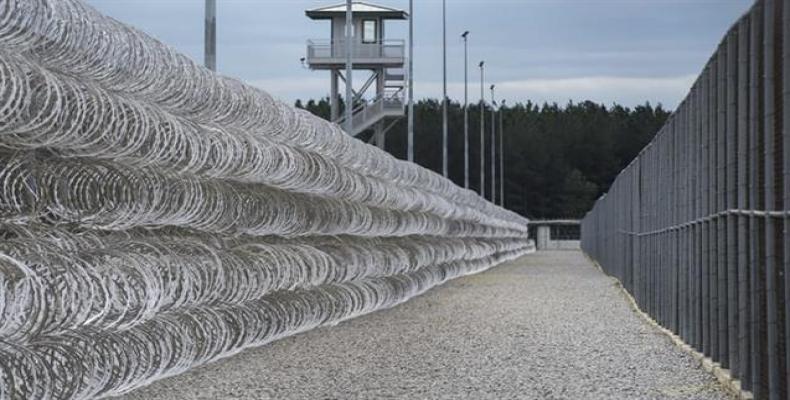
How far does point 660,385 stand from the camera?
1074 cm

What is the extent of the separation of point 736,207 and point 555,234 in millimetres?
99216

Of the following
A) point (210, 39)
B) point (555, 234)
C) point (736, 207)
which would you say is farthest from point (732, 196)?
point (555, 234)

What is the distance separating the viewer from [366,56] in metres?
50.4

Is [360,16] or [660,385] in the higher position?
[360,16]

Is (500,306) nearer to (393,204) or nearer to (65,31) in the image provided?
(393,204)

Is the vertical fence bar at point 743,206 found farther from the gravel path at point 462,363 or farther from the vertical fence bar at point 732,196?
the gravel path at point 462,363

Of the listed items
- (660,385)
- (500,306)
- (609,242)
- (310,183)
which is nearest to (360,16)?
(609,242)

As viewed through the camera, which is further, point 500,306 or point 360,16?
point 360,16

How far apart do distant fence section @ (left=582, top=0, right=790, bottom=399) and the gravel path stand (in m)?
0.57

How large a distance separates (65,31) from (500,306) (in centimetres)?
1407

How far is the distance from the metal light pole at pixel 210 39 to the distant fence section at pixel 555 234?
78937 millimetres

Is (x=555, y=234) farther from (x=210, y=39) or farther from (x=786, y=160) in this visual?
(x=786, y=160)

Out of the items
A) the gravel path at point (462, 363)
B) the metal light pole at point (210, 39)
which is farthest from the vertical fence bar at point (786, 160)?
the metal light pole at point (210, 39)

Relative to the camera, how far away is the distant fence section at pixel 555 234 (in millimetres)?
97875
